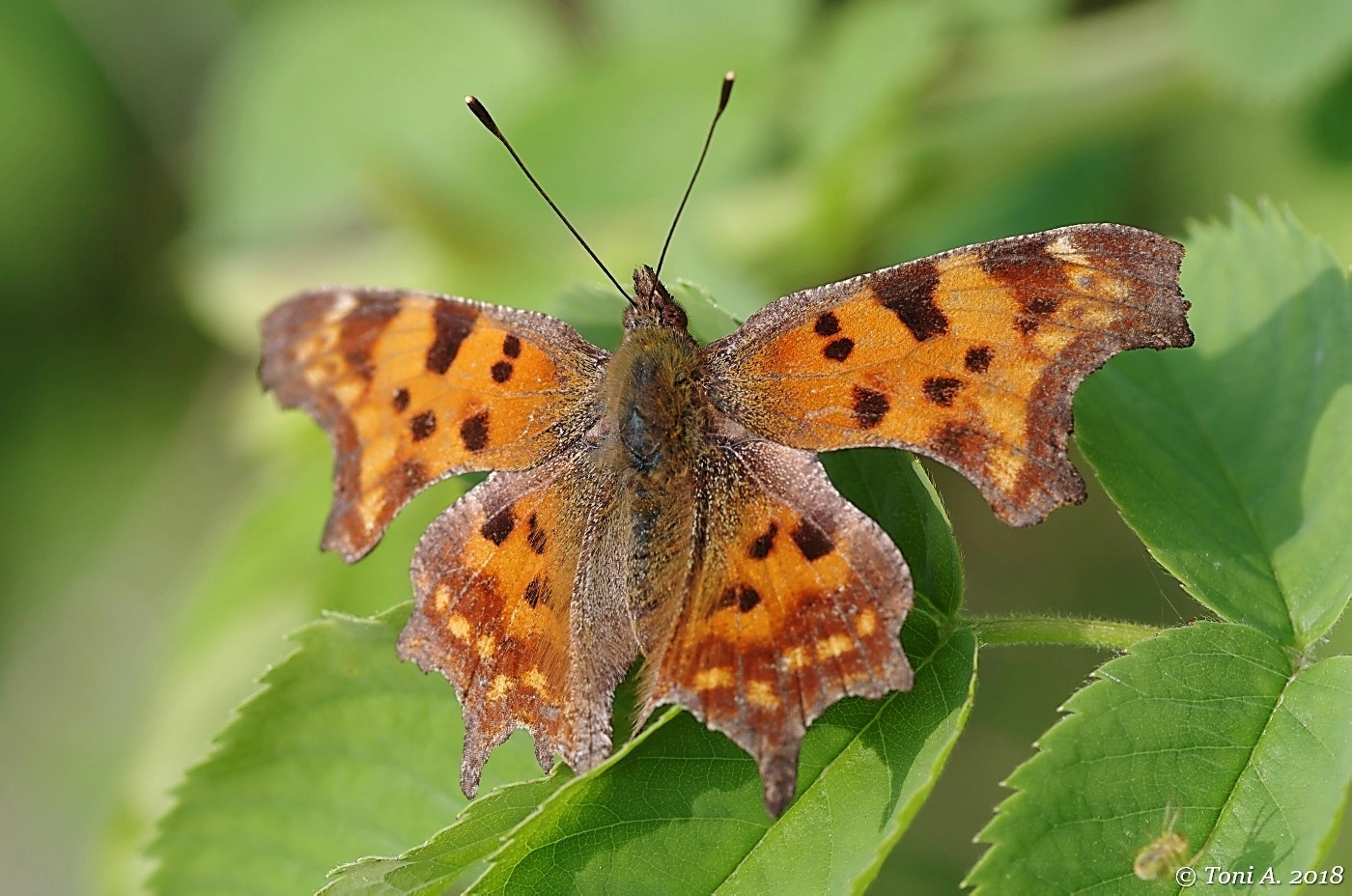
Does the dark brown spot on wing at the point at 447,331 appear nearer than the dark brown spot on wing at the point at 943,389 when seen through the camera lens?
No

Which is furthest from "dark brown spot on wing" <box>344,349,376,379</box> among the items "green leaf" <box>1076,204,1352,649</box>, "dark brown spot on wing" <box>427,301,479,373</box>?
"green leaf" <box>1076,204,1352,649</box>

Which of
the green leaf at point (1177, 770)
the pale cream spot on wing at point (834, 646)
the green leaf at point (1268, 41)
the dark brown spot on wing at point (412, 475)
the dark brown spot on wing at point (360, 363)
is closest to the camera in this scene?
the green leaf at point (1177, 770)

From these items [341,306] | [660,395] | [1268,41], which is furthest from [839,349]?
[1268,41]

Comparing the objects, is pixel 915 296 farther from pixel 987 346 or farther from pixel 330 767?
pixel 330 767

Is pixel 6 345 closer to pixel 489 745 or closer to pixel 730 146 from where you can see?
pixel 730 146

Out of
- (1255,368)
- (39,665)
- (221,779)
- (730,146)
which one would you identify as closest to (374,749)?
(221,779)

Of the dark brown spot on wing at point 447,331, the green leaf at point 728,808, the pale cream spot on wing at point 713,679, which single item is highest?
the dark brown spot on wing at point 447,331

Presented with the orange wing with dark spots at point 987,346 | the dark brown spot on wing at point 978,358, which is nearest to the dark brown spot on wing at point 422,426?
the orange wing with dark spots at point 987,346

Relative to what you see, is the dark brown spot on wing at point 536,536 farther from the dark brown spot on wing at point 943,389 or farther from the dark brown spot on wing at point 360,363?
the dark brown spot on wing at point 943,389
